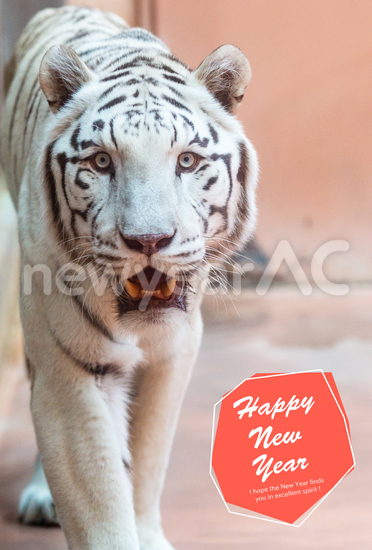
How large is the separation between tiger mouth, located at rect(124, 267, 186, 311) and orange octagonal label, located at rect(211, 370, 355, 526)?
156mm

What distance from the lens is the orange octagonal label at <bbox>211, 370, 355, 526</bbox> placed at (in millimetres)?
919

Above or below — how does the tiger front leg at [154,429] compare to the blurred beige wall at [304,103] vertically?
below

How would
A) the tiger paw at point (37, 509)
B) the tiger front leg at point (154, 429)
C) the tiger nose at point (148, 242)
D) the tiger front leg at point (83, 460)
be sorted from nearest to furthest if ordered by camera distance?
1. the tiger nose at point (148, 242)
2. the tiger front leg at point (83, 460)
3. the tiger front leg at point (154, 429)
4. the tiger paw at point (37, 509)

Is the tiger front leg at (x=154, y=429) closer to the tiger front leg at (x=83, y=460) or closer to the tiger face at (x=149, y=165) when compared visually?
the tiger front leg at (x=83, y=460)

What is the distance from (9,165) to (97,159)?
638mm

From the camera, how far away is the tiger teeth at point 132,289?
3.01 ft

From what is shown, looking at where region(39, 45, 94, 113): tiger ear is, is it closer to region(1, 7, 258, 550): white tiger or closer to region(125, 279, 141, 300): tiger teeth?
region(1, 7, 258, 550): white tiger

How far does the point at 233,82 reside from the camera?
964mm

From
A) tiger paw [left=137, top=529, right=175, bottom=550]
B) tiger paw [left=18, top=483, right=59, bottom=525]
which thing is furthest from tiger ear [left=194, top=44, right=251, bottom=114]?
tiger paw [left=18, top=483, right=59, bottom=525]

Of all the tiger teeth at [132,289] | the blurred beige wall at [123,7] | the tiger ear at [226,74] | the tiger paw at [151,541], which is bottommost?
the tiger paw at [151,541]

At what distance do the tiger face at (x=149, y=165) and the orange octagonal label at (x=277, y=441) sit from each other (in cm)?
18

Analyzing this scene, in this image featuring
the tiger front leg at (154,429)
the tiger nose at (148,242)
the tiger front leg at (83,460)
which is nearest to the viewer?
the tiger nose at (148,242)

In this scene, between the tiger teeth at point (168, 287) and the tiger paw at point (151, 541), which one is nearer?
the tiger teeth at point (168, 287)

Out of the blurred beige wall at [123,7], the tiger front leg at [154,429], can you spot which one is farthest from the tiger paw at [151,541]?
the blurred beige wall at [123,7]
